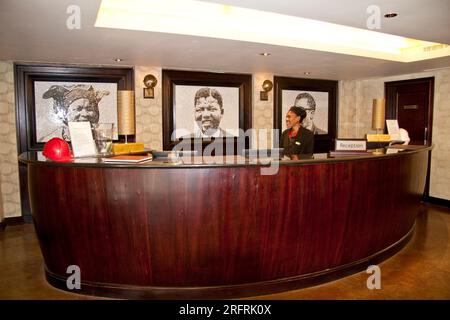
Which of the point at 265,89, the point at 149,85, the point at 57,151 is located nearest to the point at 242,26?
the point at 149,85

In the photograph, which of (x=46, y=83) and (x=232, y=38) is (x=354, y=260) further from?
(x=46, y=83)

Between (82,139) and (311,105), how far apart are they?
16.4 ft

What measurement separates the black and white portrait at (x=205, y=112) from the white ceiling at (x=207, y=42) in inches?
16.0

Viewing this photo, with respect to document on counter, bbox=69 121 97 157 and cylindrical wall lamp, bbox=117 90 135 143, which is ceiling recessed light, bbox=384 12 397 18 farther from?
document on counter, bbox=69 121 97 157

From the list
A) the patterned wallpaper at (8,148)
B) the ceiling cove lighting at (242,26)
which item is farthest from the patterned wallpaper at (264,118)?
the ceiling cove lighting at (242,26)

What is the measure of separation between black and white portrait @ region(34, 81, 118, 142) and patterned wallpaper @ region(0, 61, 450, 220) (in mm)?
352

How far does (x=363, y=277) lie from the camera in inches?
134

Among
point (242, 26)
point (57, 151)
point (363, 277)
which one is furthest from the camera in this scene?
point (242, 26)

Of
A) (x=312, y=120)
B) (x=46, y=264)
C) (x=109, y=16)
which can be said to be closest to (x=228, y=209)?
(x=46, y=264)

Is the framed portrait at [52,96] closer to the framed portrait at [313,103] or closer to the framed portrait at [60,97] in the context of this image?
the framed portrait at [60,97]

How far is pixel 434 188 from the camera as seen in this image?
20.9 ft

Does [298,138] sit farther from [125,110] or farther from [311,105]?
[311,105]

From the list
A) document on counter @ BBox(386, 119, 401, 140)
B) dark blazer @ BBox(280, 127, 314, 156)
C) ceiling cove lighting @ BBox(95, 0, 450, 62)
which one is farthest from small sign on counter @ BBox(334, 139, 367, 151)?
document on counter @ BBox(386, 119, 401, 140)

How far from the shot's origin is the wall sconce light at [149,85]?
5594 mm
